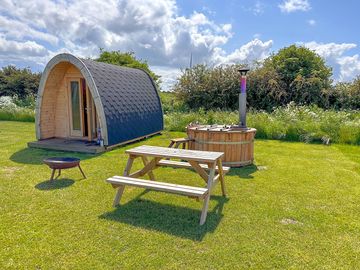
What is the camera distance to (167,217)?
3.77 m

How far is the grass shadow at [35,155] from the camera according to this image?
22.1 feet

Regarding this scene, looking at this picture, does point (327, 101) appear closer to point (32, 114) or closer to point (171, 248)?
point (171, 248)

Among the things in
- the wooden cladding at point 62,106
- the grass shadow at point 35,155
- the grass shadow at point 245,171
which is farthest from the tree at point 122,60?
the grass shadow at point 245,171

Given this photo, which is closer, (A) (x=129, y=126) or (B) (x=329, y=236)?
(B) (x=329, y=236)

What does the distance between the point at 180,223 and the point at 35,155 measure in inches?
212

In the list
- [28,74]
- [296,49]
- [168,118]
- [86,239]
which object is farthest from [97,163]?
[28,74]

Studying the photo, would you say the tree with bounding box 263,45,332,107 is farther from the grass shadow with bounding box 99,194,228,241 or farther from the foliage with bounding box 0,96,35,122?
the foliage with bounding box 0,96,35,122

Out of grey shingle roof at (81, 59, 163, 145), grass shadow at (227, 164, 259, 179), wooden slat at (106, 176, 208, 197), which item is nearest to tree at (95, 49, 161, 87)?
grey shingle roof at (81, 59, 163, 145)

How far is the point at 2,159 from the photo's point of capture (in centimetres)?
683

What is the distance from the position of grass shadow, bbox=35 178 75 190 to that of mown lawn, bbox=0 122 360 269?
0.02 metres

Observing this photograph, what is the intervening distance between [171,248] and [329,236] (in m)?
1.99

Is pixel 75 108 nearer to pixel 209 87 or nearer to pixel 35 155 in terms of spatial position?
pixel 35 155

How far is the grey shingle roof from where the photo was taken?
7816mm

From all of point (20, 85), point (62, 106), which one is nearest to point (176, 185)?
point (62, 106)
